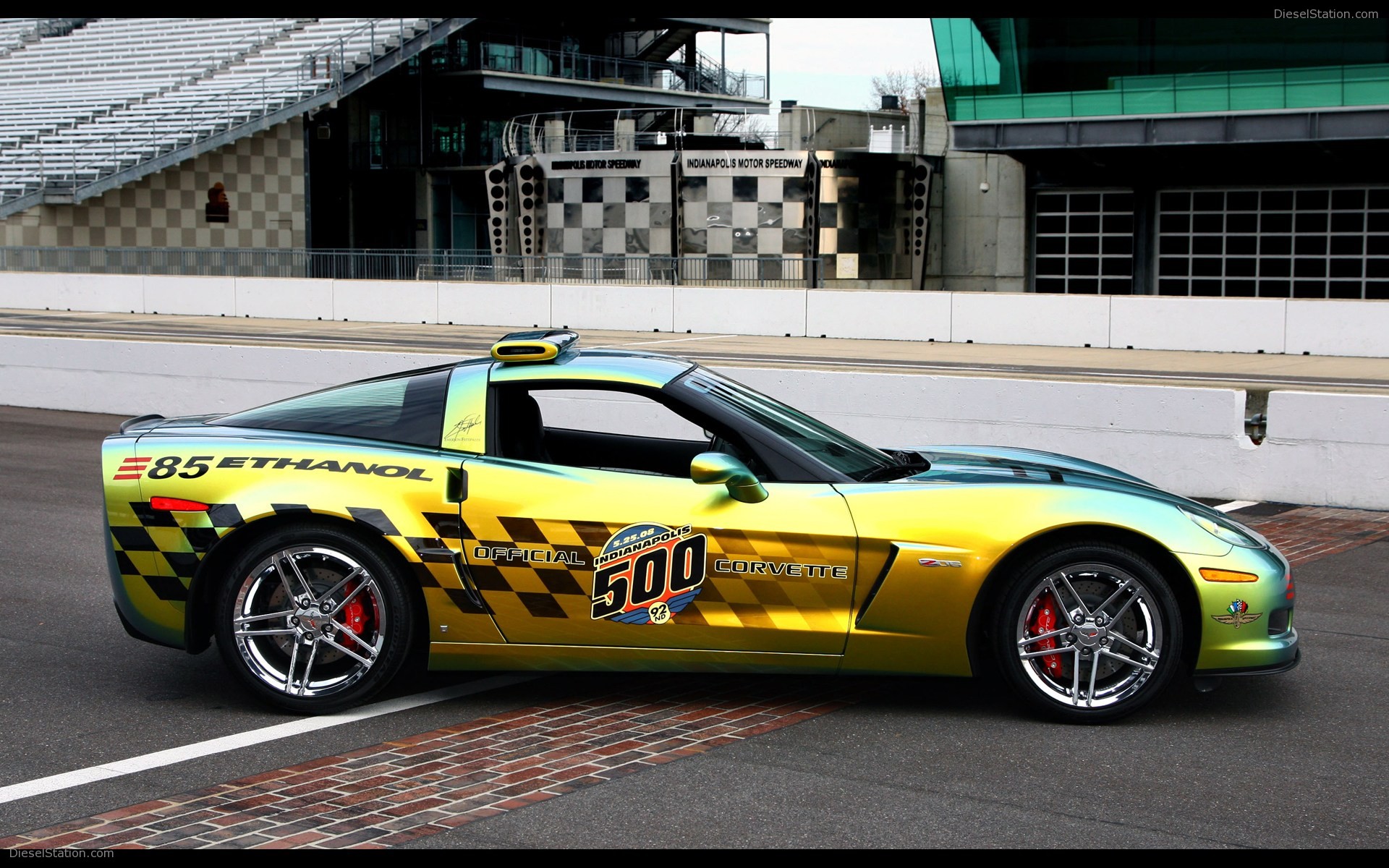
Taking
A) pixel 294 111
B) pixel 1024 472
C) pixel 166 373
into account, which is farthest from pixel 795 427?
pixel 294 111

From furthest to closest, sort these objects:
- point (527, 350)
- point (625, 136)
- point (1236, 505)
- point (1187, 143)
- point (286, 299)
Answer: point (625, 136) < point (1187, 143) < point (286, 299) < point (1236, 505) < point (527, 350)

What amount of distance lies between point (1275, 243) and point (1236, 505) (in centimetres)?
3150

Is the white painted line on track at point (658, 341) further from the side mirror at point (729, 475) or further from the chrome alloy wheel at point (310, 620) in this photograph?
the side mirror at point (729, 475)

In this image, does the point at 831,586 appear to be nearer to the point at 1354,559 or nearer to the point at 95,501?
the point at 1354,559

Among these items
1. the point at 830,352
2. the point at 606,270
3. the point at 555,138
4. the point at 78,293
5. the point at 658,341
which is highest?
the point at 555,138

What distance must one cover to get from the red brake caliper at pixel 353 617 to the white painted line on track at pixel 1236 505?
6880mm

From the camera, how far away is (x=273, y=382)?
14688mm

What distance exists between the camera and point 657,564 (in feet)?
17.3

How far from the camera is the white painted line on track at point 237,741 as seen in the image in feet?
15.2

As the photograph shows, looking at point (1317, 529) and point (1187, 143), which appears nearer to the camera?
point (1317, 529)

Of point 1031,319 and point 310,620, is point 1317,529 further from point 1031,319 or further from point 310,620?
point 1031,319

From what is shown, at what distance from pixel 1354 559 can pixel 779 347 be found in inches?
655

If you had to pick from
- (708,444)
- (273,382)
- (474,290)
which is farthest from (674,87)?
(708,444)

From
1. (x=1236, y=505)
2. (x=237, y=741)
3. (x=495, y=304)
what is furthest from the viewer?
(x=495, y=304)
